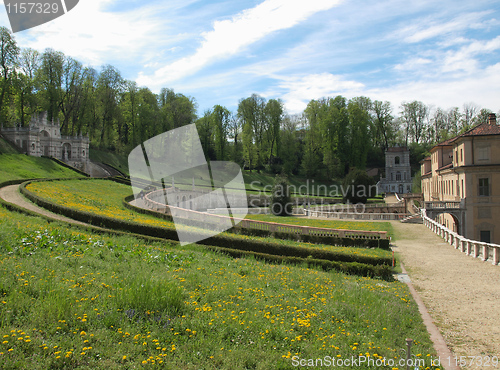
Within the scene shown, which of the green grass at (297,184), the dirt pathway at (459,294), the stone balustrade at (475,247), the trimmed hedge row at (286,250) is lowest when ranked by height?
the dirt pathway at (459,294)

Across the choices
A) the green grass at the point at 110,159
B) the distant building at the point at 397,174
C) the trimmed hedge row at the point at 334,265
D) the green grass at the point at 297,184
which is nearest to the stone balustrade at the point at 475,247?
the trimmed hedge row at the point at 334,265

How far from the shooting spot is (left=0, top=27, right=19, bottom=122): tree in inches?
2013

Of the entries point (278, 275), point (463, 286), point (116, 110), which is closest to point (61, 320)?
point (278, 275)

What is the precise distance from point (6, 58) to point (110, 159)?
22585 millimetres

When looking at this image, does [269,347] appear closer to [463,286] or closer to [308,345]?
[308,345]

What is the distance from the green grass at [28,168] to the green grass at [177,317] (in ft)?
113

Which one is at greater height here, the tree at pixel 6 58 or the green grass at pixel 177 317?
the tree at pixel 6 58

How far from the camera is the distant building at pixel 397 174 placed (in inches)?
3081

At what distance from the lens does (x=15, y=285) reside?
720 centimetres

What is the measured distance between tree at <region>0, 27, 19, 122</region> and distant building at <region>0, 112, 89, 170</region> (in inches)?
206

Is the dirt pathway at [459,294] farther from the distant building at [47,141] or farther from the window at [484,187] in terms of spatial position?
the distant building at [47,141]

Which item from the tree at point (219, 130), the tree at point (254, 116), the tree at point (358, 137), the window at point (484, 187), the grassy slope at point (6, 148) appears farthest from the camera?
the tree at point (254, 116)

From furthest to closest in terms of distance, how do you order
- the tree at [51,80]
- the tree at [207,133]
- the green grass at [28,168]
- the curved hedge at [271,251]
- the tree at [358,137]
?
the tree at [207,133], the tree at [358,137], the tree at [51,80], the green grass at [28,168], the curved hedge at [271,251]

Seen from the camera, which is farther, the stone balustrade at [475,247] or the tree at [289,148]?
the tree at [289,148]
